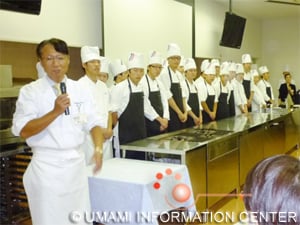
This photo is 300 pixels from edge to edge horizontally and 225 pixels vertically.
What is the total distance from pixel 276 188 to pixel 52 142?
127 centimetres

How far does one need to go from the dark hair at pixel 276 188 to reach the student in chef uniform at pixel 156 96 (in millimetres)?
2921

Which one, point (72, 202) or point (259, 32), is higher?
point (259, 32)

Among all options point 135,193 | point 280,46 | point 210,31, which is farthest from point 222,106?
point 280,46

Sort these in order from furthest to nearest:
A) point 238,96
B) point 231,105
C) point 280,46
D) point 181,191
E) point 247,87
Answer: point 280,46 < point 247,87 < point 238,96 < point 231,105 < point 181,191

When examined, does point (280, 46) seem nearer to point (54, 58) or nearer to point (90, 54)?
point (90, 54)

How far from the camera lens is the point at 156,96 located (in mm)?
3875

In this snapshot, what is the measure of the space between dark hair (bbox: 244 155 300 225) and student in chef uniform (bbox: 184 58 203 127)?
12.1ft

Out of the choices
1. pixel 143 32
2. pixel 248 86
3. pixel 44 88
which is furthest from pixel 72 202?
pixel 248 86

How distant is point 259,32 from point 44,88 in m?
8.53

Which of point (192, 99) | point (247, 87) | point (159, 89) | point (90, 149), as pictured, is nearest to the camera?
point (90, 149)

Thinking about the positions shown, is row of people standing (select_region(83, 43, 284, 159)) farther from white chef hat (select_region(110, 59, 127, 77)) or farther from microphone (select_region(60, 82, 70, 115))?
microphone (select_region(60, 82, 70, 115))

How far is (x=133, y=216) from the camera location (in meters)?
2.19

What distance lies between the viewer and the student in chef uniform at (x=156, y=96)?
3.72 m

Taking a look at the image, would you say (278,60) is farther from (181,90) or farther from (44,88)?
(44,88)
